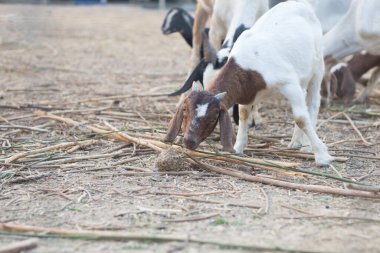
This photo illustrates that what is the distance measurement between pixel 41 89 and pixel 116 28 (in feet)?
33.1

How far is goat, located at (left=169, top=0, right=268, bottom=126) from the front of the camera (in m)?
5.88

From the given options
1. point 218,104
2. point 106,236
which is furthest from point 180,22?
point 106,236

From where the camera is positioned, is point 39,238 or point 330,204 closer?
point 39,238

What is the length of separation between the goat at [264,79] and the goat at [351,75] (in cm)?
252

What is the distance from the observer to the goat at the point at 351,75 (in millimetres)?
8273

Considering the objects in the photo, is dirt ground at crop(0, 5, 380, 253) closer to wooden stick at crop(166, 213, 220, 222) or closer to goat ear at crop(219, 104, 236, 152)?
wooden stick at crop(166, 213, 220, 222)

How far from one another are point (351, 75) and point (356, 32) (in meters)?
1.00

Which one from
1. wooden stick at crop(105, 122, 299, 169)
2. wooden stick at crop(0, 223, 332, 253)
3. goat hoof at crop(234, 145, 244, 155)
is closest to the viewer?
wooden stick at crop(0, 223, 332, 253)

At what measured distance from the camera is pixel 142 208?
13.4 ft

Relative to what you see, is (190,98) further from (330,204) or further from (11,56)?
(11,56)

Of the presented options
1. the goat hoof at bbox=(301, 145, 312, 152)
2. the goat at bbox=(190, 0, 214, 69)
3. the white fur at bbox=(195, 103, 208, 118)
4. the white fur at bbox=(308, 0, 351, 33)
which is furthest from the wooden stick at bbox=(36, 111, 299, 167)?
the white fur at bbox=(308, 0, 351, 33)

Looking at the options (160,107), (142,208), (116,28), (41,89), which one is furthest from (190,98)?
(116,28)

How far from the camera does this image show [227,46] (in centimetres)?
617

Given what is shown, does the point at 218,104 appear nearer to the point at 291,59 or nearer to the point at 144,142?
the point at 291,59
